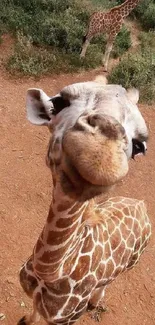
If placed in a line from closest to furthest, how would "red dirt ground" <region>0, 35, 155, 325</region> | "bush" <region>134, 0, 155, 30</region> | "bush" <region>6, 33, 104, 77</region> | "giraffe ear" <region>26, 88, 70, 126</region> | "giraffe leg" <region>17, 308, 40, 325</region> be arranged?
"giraffe ear" <region>26, 88, 70, 126</region>, "giraffe leg" <region>17, 308, 40, 325</region>, "red dirt ground" <region>0, 35, 155, 325</region>, "bush" <region>6, 33, 104, 77</region>, "bush" <region>134, 0, 155, 30</region>

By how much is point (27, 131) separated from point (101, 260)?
4.25m

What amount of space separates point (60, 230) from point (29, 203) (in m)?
3.67

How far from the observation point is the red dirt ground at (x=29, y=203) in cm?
576

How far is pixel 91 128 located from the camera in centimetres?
240

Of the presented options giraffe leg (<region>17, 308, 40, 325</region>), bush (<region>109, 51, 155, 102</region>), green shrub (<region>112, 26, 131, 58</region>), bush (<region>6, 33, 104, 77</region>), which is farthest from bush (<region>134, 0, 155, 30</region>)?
giraffe leg (<region>17, 308, 40, 325</region>)

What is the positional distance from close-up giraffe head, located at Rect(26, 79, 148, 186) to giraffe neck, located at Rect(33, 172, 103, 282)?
0.21 metres

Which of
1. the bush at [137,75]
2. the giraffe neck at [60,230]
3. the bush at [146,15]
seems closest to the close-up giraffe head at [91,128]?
the giraffe neck at [60,230]

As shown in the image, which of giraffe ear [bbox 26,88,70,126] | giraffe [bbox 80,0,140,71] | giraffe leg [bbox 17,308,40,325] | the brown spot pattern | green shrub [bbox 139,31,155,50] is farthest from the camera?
green shrub [bbox 139,31,155,50]

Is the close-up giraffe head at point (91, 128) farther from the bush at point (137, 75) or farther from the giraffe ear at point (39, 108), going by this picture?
the bush at point (137, 75)

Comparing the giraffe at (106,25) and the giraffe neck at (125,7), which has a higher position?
the giraffe neck at (125,7)

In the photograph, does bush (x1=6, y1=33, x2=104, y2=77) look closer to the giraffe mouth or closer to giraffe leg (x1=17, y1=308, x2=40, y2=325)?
giraffe leg (x1=17, y1=308, x2=40, y2=325)

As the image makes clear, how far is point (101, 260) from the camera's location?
423cm

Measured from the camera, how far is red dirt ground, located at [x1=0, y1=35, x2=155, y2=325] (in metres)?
5.76

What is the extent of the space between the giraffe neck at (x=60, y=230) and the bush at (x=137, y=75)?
21.4ft
